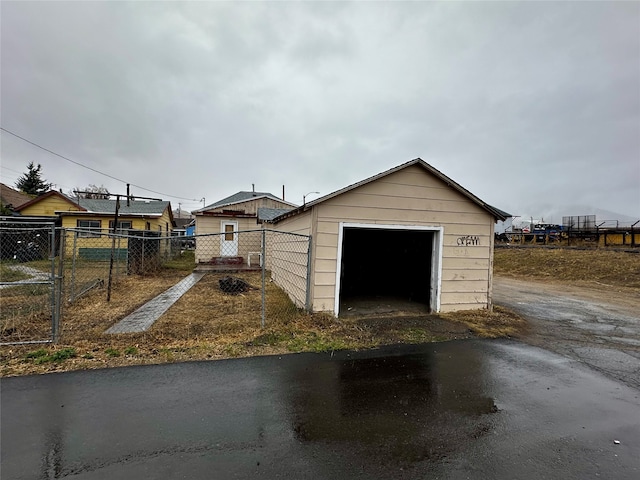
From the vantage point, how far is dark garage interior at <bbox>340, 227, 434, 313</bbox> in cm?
974

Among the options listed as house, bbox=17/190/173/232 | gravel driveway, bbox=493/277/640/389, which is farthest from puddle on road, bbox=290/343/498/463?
house, bbox=17/190/173/232

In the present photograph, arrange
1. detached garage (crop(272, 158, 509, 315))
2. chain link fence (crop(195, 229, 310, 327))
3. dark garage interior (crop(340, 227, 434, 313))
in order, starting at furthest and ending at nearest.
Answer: dark garage interior (crop(340, 227, 434, 313))
chain link fence (crop(195, 229, 310, 327))
detached garage (crop(272, 158, 509, 315))

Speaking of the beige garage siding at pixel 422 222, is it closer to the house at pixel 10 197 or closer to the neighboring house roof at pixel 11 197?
the house at pixel 10 197

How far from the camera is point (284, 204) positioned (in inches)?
874

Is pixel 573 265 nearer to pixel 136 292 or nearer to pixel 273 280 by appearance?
pixel 273 280

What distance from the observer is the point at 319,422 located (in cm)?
296

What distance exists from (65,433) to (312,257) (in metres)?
4.56

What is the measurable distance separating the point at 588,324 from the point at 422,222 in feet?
14.3

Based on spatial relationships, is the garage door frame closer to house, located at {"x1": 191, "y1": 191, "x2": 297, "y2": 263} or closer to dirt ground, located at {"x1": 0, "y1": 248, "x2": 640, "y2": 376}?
dirt ground, located at {"x1": 0, "y1": 248, "x2": 640, "y2": 376}

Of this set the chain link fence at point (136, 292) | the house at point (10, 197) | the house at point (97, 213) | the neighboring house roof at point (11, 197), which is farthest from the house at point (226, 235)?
the neighboring house roof at point (11, 197)

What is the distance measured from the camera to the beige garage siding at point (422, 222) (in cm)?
657

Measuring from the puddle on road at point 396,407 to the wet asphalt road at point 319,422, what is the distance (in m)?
0.02

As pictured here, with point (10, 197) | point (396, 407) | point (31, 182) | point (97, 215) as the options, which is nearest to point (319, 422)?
point (396, 407)

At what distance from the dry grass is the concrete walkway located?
693 inches
